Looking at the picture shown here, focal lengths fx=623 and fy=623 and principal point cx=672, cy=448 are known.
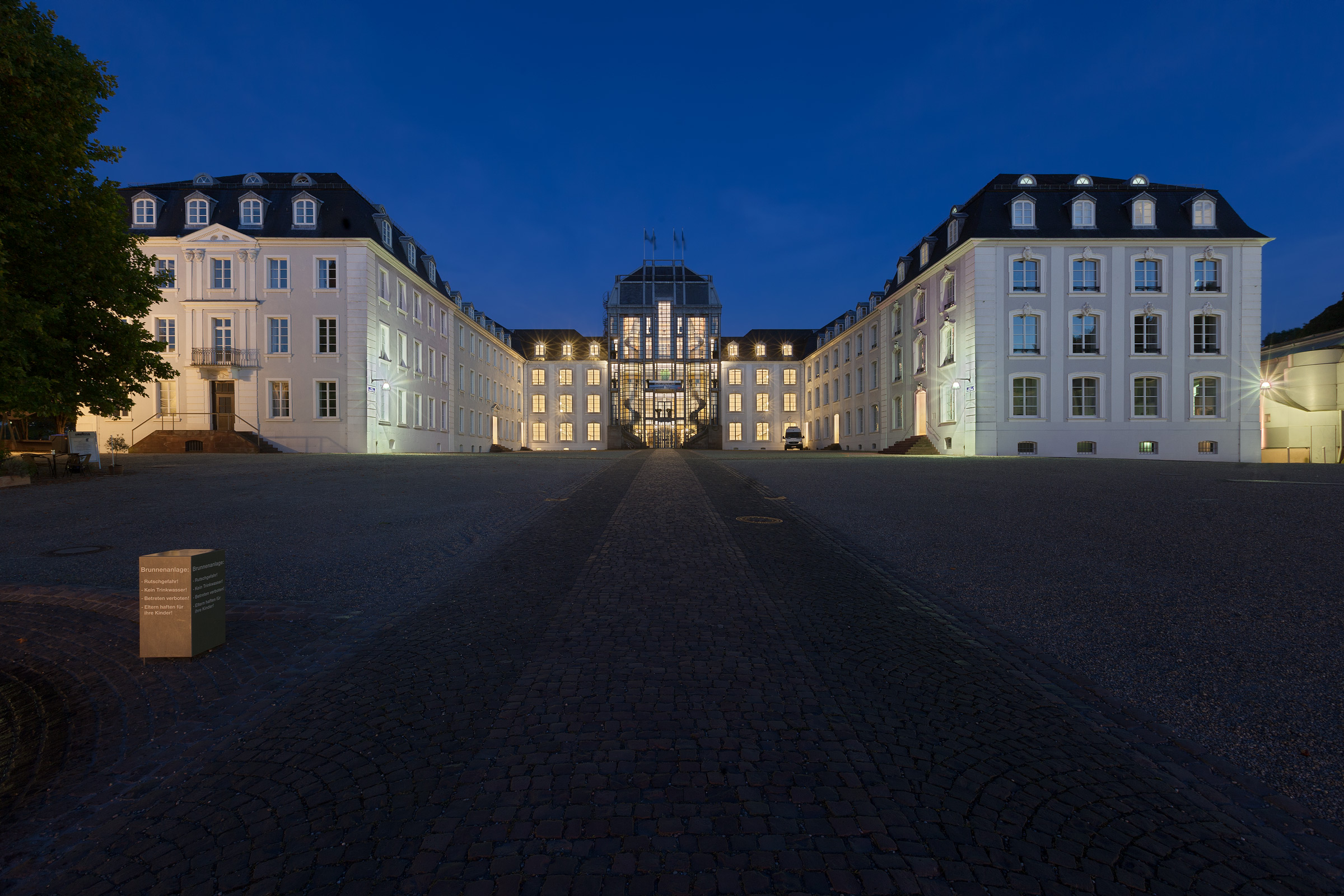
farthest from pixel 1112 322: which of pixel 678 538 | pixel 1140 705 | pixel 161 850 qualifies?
pixel 161 850

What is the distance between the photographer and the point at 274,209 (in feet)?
107

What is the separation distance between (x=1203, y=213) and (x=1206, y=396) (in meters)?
9.12

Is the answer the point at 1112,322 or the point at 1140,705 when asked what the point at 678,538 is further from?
the point at 1112,322

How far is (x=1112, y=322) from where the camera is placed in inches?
1212

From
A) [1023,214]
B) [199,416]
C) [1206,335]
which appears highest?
[1023,214]

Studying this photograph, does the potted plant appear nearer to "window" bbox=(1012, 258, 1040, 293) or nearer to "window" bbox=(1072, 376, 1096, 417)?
"window" bbox=(1012, 258, 1040, 293)

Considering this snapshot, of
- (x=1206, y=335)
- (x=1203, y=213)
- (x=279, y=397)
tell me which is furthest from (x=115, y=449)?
(x=1203, y=213)

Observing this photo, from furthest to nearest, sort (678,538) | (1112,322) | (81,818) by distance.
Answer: (1112,322) → (678,538) → (81,818)

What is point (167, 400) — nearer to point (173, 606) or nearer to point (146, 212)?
point (146, 212)

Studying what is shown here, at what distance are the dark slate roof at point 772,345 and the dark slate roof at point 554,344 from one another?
41.2ft

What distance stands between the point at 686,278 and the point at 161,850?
208ft

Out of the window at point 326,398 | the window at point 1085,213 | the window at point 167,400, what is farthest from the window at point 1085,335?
the window at point 167,400

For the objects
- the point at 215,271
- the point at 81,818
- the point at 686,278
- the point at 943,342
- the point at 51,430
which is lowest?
the point at 81,818

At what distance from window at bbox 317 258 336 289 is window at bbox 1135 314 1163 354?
4051cm
